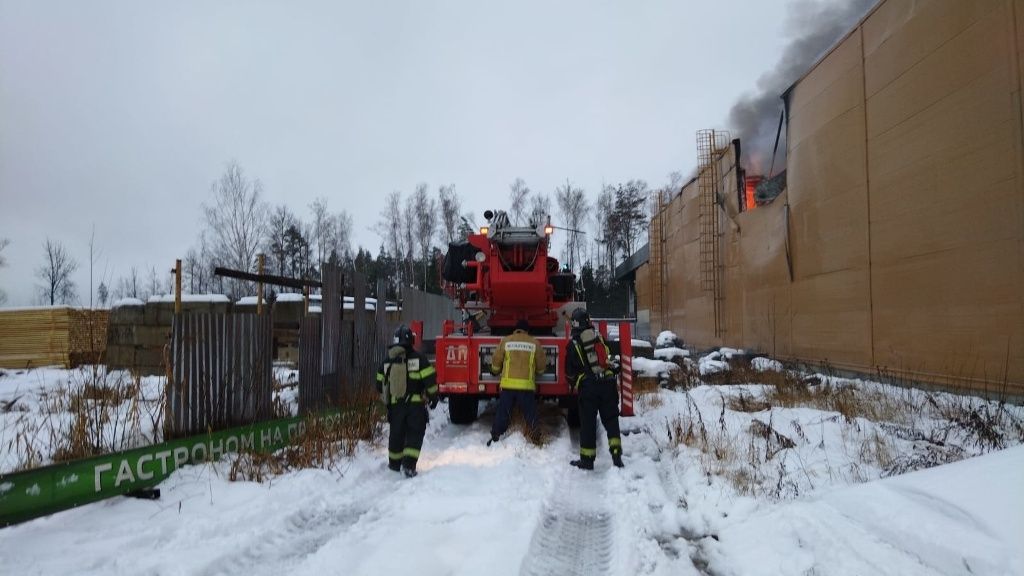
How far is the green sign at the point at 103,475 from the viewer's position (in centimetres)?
382

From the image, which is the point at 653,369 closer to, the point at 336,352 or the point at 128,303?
the point at 336,352

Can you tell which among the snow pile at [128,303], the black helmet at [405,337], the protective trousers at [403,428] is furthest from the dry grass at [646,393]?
the snow pile at [128,303]

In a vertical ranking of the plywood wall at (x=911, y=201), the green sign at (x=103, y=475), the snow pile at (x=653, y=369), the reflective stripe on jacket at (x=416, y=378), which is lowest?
the snow pile at (x=653, y=369)

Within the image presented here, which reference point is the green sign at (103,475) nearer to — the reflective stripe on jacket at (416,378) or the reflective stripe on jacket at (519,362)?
the reflective stripe on jacket at (416,378)

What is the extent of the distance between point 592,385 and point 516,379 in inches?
45.2

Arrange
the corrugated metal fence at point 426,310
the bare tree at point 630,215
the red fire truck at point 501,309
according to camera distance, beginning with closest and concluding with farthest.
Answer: the red fire truck at point 501,309 < the corrugated metal fence at point 426,310 < the bare tree at point 630,215

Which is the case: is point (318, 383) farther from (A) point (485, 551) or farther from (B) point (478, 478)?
(A) point (485, 551)

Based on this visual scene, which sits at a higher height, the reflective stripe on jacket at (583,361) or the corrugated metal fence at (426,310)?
the corrugated metal fence at (426,310)

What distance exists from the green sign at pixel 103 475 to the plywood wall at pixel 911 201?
9671 millimetres

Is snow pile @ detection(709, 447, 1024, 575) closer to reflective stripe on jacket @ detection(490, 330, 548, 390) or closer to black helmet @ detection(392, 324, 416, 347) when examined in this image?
reflective stripe on jacket @ detection(490, 330, 548, 390)

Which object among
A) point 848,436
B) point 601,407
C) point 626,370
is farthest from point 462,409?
point 848,436

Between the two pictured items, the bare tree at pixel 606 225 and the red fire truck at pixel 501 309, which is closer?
the red fire truck at pixel 501 309

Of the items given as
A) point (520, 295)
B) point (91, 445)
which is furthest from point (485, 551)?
point (520, 295)

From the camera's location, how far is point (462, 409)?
870 cm
